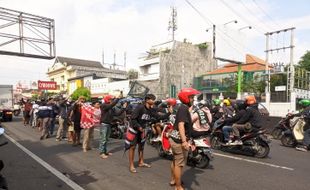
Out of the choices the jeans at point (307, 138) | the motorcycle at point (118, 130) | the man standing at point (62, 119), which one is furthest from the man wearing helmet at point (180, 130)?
the man standing at point (62, 119)

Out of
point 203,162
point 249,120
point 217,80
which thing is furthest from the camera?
point 217,80

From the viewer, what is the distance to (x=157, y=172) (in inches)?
268

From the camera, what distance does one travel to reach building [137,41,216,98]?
42.3m

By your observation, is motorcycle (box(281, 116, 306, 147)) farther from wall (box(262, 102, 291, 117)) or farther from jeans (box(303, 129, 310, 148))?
wall (box(262, 102, 291, 117))

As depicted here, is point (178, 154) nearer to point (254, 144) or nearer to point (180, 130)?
point (180, 130)

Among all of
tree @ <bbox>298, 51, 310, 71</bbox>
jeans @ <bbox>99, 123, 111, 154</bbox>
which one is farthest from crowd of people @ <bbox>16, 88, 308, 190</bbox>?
tree @ <bbox>298, 51, 310, 71</bbox>

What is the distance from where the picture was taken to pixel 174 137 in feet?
17.0

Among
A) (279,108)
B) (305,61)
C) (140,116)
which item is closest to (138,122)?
(140,116)

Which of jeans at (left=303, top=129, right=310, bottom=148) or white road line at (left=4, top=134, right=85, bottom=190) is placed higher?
jeans at (left=303, top=129, right=310, bottom=148)

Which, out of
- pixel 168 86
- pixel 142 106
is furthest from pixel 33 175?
pixel 168 86

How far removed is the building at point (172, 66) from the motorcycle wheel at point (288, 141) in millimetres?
28955

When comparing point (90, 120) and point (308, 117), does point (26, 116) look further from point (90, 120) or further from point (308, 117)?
point (308, 117)

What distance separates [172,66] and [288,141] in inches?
1303

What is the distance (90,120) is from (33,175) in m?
3.04
